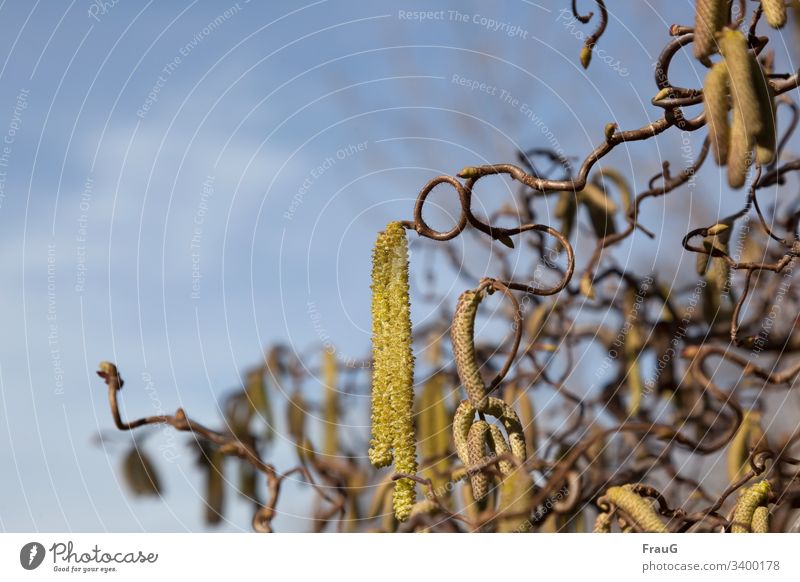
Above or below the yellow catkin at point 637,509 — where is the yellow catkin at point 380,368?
above

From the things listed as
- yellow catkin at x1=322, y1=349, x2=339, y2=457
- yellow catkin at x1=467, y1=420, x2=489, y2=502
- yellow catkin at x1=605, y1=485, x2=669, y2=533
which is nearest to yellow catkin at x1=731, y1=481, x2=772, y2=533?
yellow catkin at x1=605, y1=485, x2=669, y2=533

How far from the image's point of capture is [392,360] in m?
1.63

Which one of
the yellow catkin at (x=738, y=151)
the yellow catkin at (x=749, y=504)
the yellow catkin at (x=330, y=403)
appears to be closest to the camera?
the yellow catkin at (x=738, y=151)

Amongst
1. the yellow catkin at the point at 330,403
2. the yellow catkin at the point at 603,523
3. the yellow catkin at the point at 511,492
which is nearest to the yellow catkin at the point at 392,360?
the yellow catkin at the point at 511,492

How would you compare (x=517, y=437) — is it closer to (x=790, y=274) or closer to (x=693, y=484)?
(x=693, y=484)

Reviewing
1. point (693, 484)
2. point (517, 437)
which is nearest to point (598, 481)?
point (693, 484)

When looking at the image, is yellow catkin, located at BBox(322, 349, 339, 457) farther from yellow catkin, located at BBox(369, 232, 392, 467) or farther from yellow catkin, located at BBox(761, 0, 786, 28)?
yellow catkin, located at BBox(761, 0, 786, 28)

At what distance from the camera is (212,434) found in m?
2.03

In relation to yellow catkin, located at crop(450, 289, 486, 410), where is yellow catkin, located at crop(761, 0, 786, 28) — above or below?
above

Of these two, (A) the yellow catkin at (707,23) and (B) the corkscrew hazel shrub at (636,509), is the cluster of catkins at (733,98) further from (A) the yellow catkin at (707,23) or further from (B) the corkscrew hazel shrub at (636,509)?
(B) the corkscrew hazel shrub at (636,509)

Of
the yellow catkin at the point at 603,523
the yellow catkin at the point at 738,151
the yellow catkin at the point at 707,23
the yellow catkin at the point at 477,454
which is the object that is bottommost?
the yellow catkin at the point at 603,523

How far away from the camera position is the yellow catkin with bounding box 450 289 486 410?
1638 millimetres

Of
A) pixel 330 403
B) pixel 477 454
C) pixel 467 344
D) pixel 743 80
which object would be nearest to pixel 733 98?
pixel 743 80

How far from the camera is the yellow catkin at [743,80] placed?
1495 millimetres
